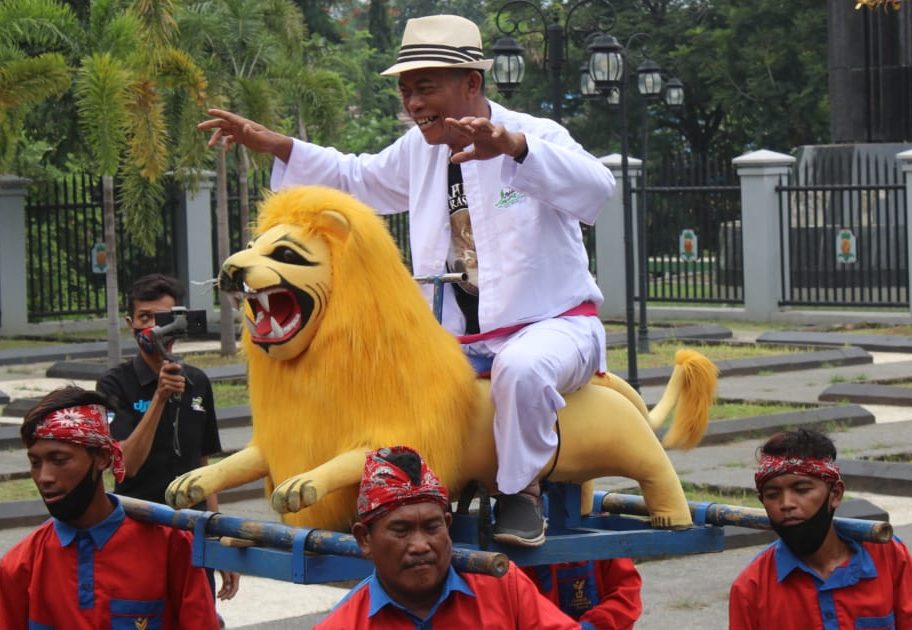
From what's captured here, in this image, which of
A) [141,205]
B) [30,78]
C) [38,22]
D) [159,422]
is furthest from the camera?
[141,205]

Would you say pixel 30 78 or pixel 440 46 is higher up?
pixel 30 78

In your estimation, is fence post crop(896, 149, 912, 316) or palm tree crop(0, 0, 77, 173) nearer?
palm tree crop(0, 0, 77, 173)

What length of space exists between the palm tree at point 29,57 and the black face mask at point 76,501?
12.2 m

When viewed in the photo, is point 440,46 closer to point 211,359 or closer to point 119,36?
point 119,36

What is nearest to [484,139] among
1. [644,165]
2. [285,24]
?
[285,24]

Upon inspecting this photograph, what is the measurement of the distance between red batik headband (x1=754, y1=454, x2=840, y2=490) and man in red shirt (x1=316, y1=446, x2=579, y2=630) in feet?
3.08

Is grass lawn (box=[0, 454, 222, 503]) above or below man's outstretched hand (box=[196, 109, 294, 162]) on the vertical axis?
below

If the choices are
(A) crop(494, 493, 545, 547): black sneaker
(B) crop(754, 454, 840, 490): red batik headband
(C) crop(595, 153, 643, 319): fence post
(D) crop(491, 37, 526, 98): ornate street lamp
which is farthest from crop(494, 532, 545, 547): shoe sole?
(C) crop(595, 153, 643, 319): fence post

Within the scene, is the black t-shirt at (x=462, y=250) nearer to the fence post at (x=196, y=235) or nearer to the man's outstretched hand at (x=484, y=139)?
the man's outstretched hand at (x=484, y=139)

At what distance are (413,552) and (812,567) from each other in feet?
4.35

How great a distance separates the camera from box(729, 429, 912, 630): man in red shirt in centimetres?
455

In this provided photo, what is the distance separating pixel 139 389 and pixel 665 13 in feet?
121

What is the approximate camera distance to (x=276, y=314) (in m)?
4.82

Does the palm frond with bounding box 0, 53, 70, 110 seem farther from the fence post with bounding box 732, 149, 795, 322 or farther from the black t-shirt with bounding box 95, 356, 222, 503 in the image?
the fence post with bounding box 732, 149, 795, 322
